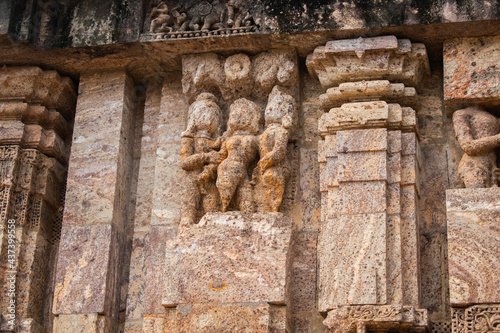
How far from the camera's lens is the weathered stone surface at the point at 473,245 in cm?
695

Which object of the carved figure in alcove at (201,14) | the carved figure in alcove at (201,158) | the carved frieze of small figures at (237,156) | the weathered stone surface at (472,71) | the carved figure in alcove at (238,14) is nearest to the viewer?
the weathered stone surface at (472,71)

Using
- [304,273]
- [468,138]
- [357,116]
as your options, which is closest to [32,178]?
[304,273]

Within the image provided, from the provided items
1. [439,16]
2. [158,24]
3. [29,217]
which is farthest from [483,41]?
[29,217]

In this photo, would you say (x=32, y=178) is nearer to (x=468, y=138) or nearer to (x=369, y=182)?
(x=369, y=182)

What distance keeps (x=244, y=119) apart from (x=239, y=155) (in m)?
0.35

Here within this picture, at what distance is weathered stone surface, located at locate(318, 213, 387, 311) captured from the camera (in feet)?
23.5

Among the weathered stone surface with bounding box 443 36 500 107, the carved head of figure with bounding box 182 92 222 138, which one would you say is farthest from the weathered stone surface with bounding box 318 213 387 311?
the carved head of figure with bounding box 182 92 222 138

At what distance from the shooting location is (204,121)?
8.16 meters

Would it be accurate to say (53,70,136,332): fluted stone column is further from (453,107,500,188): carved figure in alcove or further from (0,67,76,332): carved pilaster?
(453,107,500,188): carved figure in alcove

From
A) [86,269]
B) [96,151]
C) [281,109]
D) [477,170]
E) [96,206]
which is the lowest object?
[86,269]

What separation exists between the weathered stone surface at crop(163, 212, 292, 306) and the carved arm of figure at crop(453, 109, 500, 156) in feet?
4.82

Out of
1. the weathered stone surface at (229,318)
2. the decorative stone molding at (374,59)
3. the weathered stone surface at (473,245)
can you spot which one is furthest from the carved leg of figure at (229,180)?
the weathered stone surface at (473,245)

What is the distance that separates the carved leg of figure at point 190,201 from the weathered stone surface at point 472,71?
2.09m

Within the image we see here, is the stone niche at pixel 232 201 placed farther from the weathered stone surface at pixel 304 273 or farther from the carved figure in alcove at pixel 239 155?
the weathered stone surface at pixel 304 273
